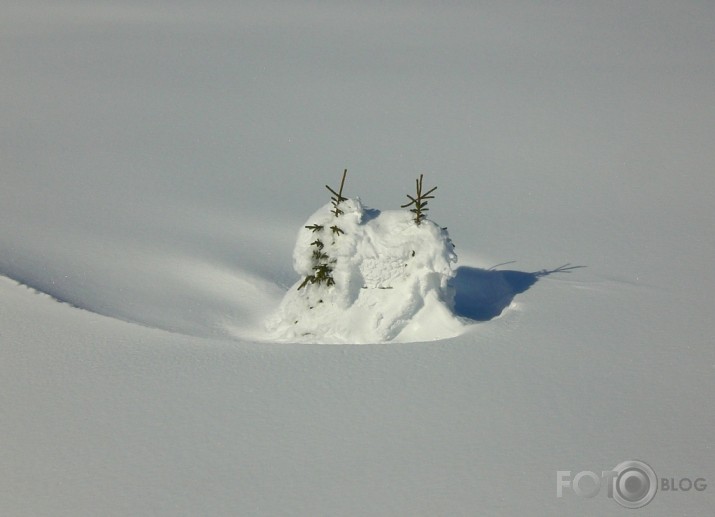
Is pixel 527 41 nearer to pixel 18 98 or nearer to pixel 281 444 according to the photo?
pixel 18 98

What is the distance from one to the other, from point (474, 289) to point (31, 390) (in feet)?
16.9

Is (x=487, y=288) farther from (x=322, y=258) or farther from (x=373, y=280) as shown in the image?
(x=322, y=258)

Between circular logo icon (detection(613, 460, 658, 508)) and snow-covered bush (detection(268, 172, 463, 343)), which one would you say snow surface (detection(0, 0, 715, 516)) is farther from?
snow-covered bush (detection(268, 172, 463, 343))

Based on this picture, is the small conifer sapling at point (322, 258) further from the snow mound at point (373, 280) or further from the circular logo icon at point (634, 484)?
the circular logo icon at point (634, 484)

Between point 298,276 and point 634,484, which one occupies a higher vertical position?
point 298,276

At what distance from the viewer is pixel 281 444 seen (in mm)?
6586

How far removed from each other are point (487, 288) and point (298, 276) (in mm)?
2426

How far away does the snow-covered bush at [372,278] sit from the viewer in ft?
27.4

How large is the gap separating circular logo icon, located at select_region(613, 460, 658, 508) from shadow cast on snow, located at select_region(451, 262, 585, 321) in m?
3.04

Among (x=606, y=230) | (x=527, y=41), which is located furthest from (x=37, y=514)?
(x=527, y=41)
